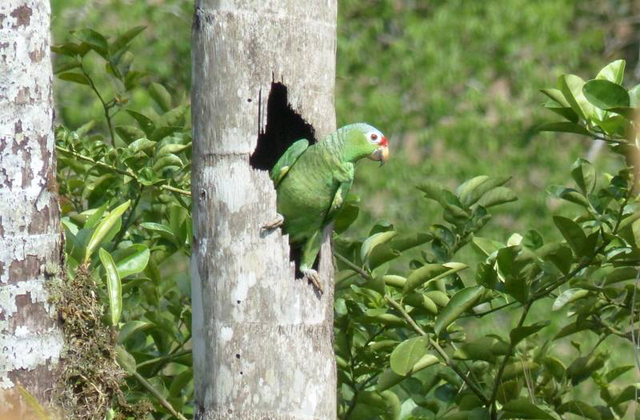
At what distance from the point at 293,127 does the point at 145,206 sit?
1064 millimetres

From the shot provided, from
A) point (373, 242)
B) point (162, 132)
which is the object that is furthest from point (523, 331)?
point (162, 132)

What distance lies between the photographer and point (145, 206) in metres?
3.62

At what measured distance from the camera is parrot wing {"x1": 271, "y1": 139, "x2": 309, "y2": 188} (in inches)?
106

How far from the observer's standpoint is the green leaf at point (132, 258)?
2766 millimetres

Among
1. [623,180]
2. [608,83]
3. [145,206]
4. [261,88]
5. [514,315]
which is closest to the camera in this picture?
[261,88]

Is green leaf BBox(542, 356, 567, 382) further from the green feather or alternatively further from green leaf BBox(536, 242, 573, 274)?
the green feather

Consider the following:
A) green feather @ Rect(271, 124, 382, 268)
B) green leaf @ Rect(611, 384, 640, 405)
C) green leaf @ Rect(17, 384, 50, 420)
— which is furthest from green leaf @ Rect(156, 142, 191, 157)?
Answer: green leaf @ Rect(611, 384, 640, 405)

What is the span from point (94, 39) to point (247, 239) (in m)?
1.54

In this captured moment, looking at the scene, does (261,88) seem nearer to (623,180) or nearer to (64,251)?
(64,251)

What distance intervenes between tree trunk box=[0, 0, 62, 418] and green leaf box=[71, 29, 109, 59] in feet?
3.68

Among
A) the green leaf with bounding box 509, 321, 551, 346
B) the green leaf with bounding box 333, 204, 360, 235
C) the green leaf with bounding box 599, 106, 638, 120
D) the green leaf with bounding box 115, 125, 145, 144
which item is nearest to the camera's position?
the green leaf with bounding box 599, 106, 638, 120

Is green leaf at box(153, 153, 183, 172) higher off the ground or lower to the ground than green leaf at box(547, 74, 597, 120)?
lower

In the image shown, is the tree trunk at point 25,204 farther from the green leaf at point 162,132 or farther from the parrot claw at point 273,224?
the green leaf at point 162,132

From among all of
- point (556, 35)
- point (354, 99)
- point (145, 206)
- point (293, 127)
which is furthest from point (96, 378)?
point (556, 35)
